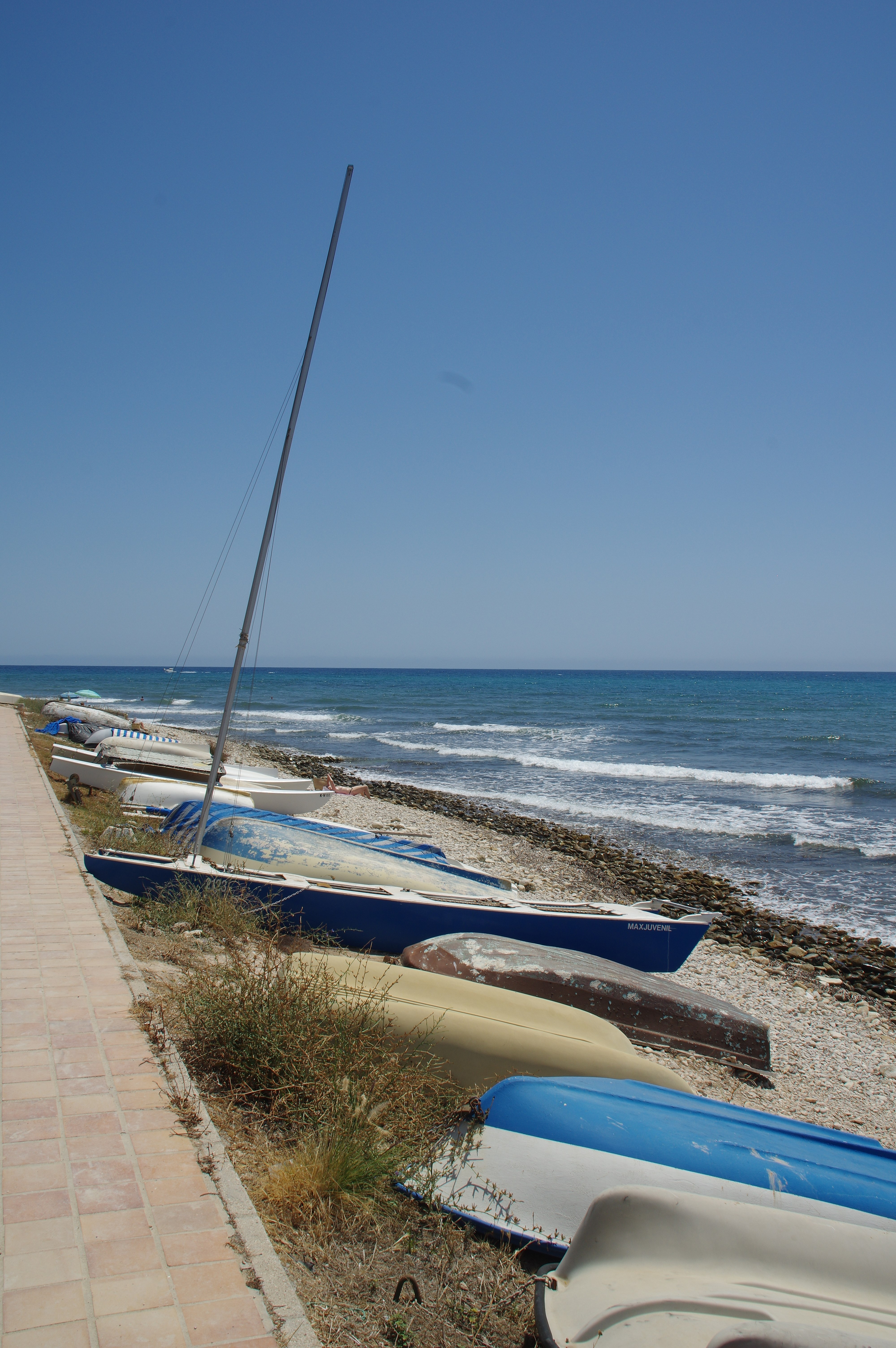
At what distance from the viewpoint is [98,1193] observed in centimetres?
306

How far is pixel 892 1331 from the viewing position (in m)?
2.46

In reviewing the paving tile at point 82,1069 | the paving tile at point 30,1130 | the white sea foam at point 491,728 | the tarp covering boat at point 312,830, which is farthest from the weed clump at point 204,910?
the white sea foam at point 491,728

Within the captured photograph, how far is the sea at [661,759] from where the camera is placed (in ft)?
47.7

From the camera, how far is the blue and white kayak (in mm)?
3287

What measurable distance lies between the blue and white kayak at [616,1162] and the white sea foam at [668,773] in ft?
68.3

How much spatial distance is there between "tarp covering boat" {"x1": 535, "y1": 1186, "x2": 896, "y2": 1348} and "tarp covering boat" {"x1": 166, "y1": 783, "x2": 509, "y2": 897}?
5273 mm

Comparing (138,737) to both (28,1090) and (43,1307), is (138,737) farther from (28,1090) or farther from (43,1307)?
(43,1307)

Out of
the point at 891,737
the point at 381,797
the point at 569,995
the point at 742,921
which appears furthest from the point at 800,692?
the point at 569,995

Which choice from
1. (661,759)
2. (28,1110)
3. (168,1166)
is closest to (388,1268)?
Answer: (168,1166)

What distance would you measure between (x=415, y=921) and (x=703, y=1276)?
16.2 feet

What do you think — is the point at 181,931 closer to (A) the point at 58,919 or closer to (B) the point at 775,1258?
(A) the point at 58,919

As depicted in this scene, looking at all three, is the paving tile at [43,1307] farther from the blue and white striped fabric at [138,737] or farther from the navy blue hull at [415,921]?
the blue and white striped fabric at [138,737]

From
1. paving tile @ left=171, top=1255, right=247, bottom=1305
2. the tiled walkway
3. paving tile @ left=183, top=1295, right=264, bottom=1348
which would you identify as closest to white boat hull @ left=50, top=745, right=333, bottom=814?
the tiled walkway

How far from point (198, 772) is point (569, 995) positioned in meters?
10.2
